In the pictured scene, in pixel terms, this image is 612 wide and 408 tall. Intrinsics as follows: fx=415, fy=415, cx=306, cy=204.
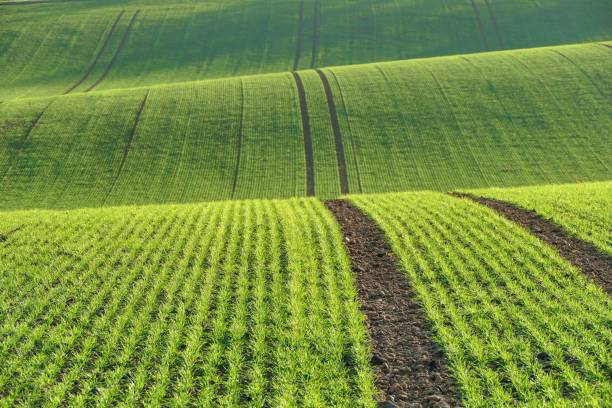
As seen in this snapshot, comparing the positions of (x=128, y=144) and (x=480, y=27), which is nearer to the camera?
(x=128, y=144)

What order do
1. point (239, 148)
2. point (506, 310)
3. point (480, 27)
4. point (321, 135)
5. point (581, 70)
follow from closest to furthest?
point (506, 310), point (239, 148), point (321, 135), point (581, 70), point (480, 27)

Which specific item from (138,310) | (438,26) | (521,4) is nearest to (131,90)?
(138,310)

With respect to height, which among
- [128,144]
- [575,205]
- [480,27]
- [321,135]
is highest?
[480,27]

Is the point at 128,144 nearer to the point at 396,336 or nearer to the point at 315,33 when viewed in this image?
the point at 396,336

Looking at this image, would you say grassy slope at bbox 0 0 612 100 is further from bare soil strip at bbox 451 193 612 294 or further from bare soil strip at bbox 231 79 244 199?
bare soil strip at bbox 451 193 612 294

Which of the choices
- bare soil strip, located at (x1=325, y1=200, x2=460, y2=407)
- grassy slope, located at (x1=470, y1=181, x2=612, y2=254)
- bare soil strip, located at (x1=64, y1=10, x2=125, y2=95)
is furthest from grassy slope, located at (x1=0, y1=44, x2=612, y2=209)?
bare soil strip, located at (x1=325, y1=200, x2=460, y2=407)

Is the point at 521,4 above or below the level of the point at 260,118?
above

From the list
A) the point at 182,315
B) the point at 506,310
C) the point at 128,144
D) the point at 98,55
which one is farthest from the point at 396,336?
the point at 98,55

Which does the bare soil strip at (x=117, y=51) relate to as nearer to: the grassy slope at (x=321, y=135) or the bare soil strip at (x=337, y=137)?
the grassy slope at (x=321, y=135)

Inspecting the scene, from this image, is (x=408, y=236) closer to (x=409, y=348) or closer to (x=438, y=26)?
(x=409, y=348)
